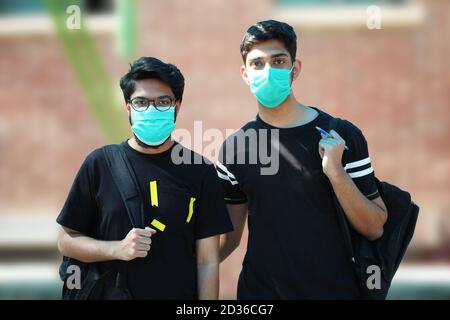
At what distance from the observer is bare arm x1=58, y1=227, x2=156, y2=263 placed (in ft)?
8.92

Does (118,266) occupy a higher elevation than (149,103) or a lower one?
lower

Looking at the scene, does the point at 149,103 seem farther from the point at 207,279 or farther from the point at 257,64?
the point at 207,279

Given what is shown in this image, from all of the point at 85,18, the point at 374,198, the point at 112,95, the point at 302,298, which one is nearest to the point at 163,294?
the point at 302,298

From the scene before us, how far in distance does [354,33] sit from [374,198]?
5.39 m

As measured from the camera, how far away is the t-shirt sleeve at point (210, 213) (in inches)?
113

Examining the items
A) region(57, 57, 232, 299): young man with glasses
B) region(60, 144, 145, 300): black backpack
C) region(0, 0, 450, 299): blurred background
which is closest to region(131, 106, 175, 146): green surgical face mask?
region(57, 57, 232, 299): young man with glasses

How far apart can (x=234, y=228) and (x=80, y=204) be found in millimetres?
690

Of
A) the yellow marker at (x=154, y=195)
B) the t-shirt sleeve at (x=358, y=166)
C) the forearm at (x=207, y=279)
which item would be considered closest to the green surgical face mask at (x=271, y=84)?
the t-shirt sleeve at (x=358, y=166)

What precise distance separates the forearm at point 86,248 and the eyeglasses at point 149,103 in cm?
55

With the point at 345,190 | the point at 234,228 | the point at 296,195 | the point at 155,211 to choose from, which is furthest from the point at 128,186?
the point at 345,190

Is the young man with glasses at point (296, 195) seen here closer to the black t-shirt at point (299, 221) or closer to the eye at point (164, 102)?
the black t-shirt at point (299, 221)

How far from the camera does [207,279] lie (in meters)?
2.88

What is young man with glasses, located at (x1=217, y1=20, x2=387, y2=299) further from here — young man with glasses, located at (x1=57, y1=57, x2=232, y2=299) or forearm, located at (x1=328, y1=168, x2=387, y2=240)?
young man with glasses, located at (x1=57, y1=57, x2=232, y2=299)

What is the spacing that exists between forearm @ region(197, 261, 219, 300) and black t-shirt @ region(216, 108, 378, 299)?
188 mm
